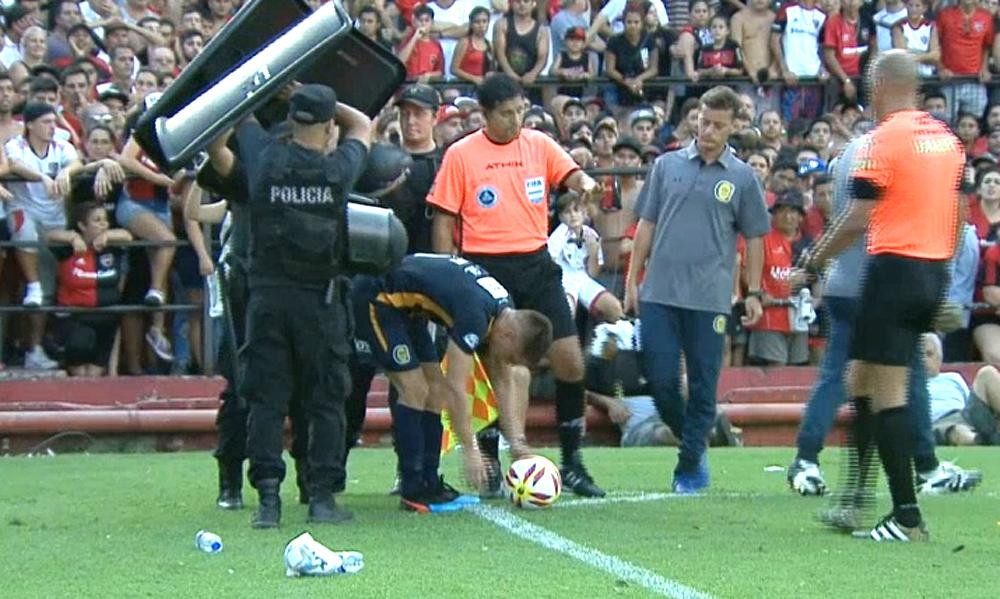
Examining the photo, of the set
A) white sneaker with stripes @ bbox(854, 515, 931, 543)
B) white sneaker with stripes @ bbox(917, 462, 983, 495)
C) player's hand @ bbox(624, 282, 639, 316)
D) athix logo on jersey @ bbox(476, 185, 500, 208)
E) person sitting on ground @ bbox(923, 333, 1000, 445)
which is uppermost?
athix logo on jersey @ bbox(476, 185, 500, 208)

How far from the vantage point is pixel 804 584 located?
23.4 feet

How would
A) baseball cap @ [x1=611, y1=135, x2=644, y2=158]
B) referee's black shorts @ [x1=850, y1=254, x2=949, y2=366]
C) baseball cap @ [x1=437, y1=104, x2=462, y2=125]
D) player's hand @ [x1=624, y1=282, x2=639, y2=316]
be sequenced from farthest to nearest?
baseball cap @ [x1=611, y1=135, x2=644, y2=158] → baseball cap @ [x1=437, y1=104, x2=462, y2=125] → player's hand @ [x1=624, y1=282, x2=639, y2=316] → referee's black shorts @ [x1=850, y1=254, x2=949, y2=366]

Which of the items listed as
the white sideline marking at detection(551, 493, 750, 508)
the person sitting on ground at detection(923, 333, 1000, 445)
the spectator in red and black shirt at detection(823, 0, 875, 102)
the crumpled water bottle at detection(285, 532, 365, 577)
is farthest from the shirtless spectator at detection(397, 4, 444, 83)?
the crumpled water bottle at detection(285, 532, 365, 577)

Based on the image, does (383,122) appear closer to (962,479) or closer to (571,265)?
(571,265)

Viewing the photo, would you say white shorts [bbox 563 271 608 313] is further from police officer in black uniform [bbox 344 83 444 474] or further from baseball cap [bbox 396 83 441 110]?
baseball cap [bbox 396 83 441 110]

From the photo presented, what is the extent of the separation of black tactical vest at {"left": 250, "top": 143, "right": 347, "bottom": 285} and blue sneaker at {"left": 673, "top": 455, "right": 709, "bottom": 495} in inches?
113

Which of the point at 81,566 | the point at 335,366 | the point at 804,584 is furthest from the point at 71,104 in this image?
the point at 804,584

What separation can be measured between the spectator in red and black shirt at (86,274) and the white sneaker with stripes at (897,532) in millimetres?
7725

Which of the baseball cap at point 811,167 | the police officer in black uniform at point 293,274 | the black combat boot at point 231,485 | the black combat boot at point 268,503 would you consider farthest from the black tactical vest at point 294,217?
the baseball cap at point 811,167

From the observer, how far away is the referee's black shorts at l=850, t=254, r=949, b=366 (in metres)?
8.10

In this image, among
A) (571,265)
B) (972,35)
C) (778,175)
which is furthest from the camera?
(972,35)

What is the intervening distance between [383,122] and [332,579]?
856 cm

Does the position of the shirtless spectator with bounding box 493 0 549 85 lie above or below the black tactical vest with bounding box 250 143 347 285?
above

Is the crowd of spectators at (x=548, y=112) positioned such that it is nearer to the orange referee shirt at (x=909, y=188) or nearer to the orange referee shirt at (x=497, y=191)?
the orange referee shirt at (x=497, y=191)
